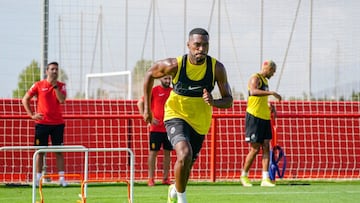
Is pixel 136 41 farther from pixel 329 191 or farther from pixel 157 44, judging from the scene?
pixel 329 191

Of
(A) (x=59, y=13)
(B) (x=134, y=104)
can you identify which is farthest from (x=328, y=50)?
(A) (x=59, y=13)

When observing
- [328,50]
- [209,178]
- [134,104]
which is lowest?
[209,178]

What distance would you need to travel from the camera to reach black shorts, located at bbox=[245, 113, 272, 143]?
15125 mm

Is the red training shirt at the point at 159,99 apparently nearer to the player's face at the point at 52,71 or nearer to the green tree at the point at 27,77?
the player's face at the point at 52,71

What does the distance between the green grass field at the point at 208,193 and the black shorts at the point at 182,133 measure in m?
2.20

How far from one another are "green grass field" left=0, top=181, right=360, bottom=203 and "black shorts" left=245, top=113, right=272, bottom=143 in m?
0.87

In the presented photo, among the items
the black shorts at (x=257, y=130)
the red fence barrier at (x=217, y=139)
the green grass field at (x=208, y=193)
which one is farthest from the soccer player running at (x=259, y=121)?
the red fence barrier at (x=217, y=139)

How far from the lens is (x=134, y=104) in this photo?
1761 cm

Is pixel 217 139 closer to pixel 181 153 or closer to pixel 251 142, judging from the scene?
pixel 251 142

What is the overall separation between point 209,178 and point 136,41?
3.77m

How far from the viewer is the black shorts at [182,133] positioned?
986cm

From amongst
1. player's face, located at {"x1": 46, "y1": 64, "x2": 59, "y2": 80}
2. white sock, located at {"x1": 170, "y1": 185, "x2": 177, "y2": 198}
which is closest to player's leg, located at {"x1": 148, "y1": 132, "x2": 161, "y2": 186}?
player's face, located at {"x1": 46, "y1": 64, "x2": 59, "y2": 80}

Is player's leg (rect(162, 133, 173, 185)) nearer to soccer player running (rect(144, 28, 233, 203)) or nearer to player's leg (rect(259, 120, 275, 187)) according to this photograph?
player's leg (rect(259, 120, 275, 187))

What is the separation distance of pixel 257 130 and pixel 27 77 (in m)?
6.21
